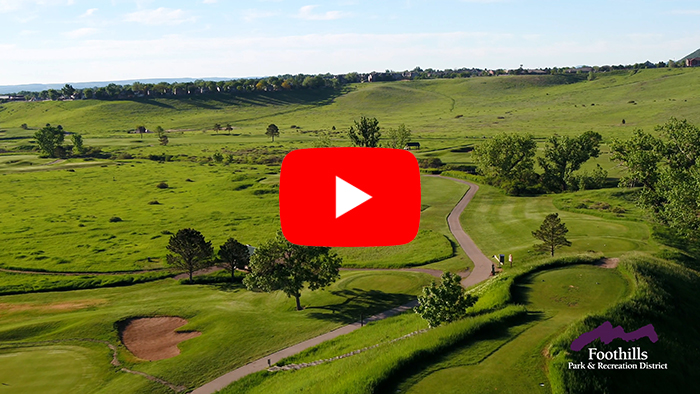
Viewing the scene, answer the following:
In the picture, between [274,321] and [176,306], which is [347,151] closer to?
[274,321]

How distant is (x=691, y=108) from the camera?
18288 centimetres

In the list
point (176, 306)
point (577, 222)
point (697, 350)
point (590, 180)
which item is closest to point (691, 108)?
A: point (590, 180)

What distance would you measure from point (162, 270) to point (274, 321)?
26575mm

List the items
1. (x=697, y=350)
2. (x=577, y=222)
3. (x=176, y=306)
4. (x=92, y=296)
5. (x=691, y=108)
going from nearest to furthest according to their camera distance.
A: (x=697, y=350) → (x=176, y=306) → (x=92, y=296) → (x=577, y=222) → (x=691, y=108)

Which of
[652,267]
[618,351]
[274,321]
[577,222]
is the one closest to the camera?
[618,351]

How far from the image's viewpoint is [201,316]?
1769 inches

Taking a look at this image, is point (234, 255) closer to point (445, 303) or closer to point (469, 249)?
point (469, 249)

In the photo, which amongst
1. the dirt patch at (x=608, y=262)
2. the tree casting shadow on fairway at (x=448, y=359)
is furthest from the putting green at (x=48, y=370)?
the dirt patch at (x=608, y=262)

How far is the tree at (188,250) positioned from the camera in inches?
2254

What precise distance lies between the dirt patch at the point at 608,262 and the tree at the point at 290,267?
25278 millimetres

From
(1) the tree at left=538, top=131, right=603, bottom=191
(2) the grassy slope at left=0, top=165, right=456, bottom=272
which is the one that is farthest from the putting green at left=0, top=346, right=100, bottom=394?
(1) the tree at left=538, top=131, right=603, bottom=191

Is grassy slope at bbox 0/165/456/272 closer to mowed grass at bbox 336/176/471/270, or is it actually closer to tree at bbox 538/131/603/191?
mowed grass at bbox 336/176/471/270

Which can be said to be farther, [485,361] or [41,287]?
[41,287]

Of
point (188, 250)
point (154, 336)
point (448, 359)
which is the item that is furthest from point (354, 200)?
point (188, 250)
